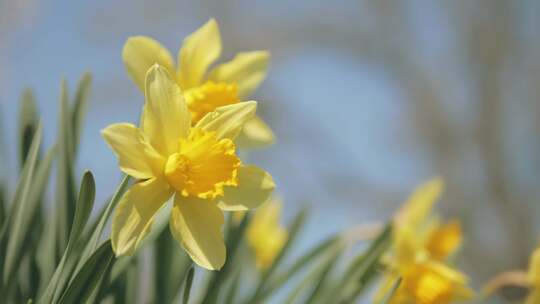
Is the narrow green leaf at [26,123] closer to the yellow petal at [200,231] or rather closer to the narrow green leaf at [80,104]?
the narrow green leaf at [80,104]

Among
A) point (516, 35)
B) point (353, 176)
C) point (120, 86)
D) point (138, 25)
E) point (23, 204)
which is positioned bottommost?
point (353, 176)

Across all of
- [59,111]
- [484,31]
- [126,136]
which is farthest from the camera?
[484,31]

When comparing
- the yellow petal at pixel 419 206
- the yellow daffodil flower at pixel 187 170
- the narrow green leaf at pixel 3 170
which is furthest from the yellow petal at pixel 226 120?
the yellow petal at pixel 419 206

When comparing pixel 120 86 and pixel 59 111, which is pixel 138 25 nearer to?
pixel 120 86

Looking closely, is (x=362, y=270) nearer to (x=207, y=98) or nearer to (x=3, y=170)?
(x=207, y=98)

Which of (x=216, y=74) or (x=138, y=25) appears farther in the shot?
(x=138, y=25)

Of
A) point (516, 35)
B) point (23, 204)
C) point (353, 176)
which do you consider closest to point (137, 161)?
point (23, 204)

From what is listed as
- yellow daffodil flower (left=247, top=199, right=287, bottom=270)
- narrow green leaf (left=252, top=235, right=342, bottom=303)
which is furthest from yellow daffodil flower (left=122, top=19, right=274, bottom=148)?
yellow daffodil flower (left=247, top=199, right=287, bottom=270)

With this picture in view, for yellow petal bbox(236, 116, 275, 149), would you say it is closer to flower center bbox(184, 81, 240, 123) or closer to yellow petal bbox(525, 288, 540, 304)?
flower center bbox(184, 81, 240, 123)
